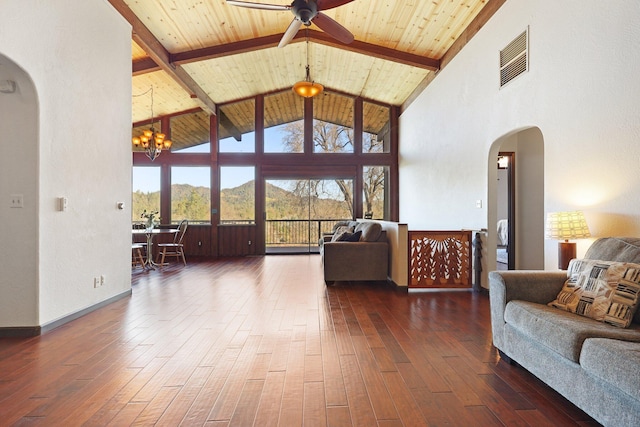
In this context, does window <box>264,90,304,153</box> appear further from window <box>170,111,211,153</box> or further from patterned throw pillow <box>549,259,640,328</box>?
patterned throw pillow <box>549,259,640,328</box>

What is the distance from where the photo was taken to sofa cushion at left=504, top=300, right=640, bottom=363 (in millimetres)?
1772

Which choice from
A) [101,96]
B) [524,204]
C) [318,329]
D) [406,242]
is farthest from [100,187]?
[524,204]

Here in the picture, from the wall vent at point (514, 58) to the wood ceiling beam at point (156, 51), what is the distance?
4924 millimetres

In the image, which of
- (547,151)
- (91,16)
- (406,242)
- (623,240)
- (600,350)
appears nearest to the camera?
(600,350)

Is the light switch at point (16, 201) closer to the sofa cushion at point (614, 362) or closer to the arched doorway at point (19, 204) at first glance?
the arched doorway at point (19, 204)

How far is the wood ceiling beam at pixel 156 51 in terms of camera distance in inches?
184

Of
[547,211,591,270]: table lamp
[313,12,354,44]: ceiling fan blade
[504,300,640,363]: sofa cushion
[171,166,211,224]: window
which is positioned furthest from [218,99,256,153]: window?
[504,300,640,363]: sofa cushion

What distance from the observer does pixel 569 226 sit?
115 inches

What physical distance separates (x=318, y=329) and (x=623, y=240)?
2.44 meters

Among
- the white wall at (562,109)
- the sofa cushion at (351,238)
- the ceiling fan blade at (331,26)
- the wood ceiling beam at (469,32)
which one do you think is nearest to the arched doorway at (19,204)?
the ceiling fan blade at (331,26)

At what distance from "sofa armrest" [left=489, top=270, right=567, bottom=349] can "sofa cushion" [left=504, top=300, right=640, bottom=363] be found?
0.10 m

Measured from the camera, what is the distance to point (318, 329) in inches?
127

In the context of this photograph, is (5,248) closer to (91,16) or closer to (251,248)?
(91,16)

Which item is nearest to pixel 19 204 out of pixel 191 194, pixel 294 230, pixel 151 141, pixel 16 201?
pixel 16 201
